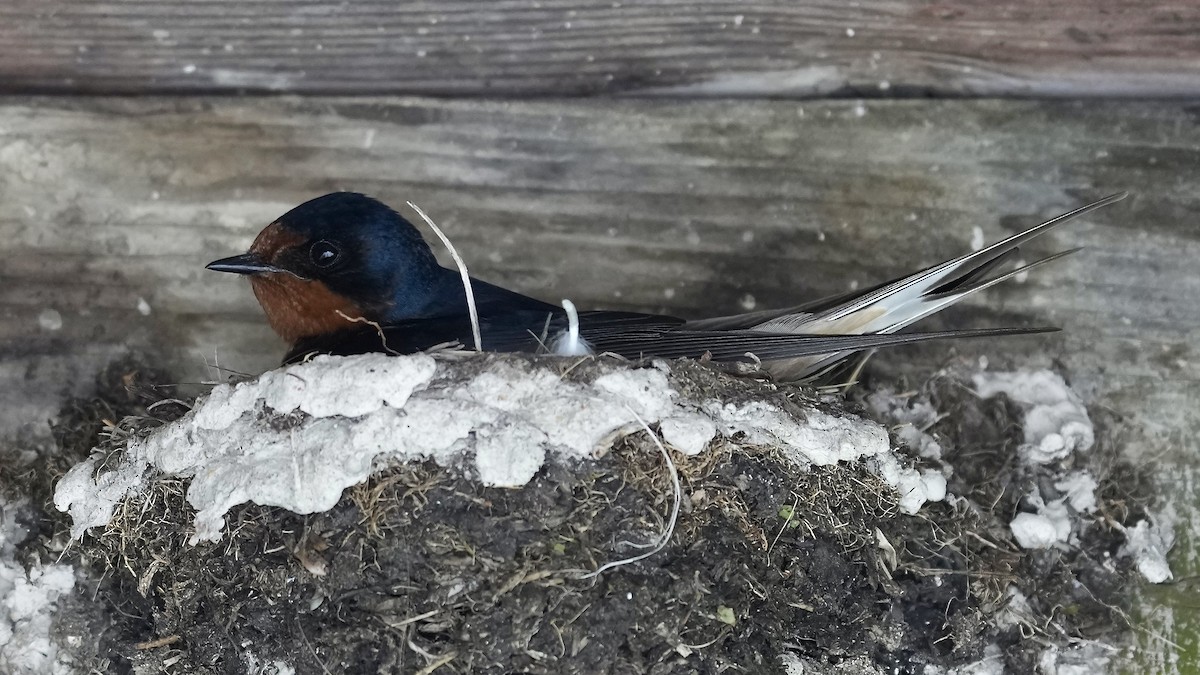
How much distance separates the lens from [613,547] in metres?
1.79

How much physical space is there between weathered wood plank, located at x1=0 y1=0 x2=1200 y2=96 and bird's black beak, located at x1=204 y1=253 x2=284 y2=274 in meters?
0.45

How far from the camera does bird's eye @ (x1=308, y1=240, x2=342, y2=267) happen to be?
2.29 metres

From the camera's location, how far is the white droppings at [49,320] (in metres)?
2.42

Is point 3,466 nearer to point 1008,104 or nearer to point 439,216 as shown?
point 439,216

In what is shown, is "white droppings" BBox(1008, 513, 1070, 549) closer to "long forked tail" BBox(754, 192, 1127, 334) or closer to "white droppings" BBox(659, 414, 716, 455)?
"long forked tail" BBox(754, 192, 1127, 334)

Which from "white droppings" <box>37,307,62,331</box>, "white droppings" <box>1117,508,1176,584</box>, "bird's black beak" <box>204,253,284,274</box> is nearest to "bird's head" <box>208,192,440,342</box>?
"bird's black beak" <box>204,253,284,274</box>

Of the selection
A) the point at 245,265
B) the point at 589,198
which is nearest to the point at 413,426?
the point at 245,265

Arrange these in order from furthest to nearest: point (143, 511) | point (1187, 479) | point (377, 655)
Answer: point (1187, 479)
point (143, 511)
point (377, 655)

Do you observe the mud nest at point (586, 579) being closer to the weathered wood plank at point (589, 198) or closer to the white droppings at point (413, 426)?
the white droppings at point (413, 426)

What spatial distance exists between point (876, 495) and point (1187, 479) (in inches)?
24.8

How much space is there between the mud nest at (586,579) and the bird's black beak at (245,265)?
0.26 metres

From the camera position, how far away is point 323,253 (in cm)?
230

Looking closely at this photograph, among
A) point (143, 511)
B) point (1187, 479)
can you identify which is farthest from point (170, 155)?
point (1187, 479)

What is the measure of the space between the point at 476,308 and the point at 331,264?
0.95 feet
